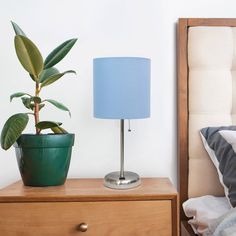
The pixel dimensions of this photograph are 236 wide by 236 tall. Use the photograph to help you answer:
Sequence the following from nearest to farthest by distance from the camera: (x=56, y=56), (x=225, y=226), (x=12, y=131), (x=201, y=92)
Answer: (x=225, y=226), (x=12, y=131), (x=56, y=56), (x=201, y=92)

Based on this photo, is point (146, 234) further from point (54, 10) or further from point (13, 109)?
point (54, 10)

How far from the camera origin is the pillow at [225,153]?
1.14 m

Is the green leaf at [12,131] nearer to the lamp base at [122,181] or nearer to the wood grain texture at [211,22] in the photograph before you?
the lamp base at [122,181]

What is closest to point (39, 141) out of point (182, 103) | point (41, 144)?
point (41, 144)

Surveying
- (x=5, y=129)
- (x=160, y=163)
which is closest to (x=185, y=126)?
(x=160, y=163)

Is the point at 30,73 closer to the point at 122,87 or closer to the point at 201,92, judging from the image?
the point at 122,87

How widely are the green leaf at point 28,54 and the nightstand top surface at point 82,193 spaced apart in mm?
427

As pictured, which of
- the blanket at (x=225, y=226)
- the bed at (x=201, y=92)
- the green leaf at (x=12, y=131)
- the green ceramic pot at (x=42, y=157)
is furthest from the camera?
the bed at (x=201, y=92)

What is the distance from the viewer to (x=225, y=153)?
1197 mm

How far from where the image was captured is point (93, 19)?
4.84 feet

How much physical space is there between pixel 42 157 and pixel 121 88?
38cm

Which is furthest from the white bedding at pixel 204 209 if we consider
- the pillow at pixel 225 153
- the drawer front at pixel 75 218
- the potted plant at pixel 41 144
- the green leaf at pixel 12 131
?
the green leaf at pixel 12 131

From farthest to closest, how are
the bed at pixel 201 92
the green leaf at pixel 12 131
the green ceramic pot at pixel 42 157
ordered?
the bed at pixel 201 92, the green ceramic pot at pixel 42 157, the green leaf at pixel 12 131

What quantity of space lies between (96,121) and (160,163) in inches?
13.9
